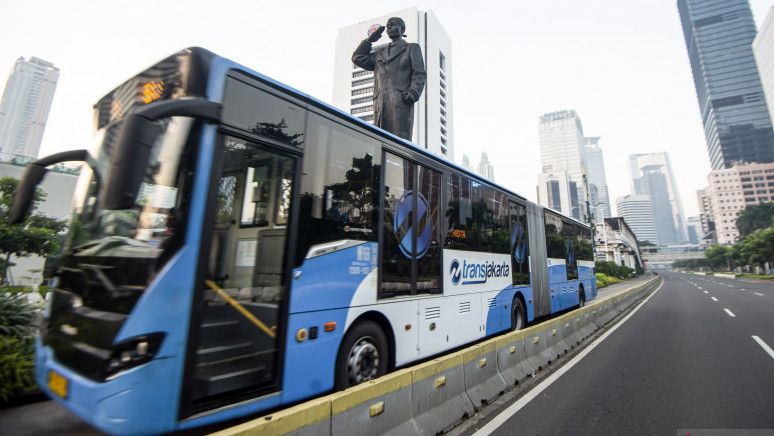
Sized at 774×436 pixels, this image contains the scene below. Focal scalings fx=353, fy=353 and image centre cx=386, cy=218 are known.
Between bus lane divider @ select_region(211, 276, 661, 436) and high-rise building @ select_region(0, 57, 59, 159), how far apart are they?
13257 cm

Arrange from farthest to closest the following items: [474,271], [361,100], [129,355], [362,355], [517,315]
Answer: [361,100] < [517,315] < [474,271] < [362,355] < [129,355]

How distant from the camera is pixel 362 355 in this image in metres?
4.47

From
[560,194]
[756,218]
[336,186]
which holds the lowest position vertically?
[336,186]

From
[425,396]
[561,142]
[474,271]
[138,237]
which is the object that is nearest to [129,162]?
[138,237]

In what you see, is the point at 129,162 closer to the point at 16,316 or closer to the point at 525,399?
the point at 16,316

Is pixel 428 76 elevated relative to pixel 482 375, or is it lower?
elevated

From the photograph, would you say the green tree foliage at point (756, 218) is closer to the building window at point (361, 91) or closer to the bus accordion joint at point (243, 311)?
the building window at point (361, 91)

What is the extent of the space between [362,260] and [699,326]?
494 inches

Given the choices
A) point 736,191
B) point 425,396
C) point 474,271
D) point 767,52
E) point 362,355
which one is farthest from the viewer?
point 736,191

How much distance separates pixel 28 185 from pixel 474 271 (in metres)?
6.66

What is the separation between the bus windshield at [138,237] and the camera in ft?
9.40

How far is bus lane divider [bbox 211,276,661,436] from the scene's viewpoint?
2479mm

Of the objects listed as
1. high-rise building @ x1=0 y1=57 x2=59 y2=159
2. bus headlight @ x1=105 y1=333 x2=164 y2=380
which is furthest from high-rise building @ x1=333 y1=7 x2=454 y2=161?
high-rise building @ x1=0 y1=57 x2=59 y2=159

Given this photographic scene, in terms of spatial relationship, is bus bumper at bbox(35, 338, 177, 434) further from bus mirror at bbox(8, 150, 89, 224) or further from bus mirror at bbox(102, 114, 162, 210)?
bus mirror at bbox(8, 150, 89, 224)
